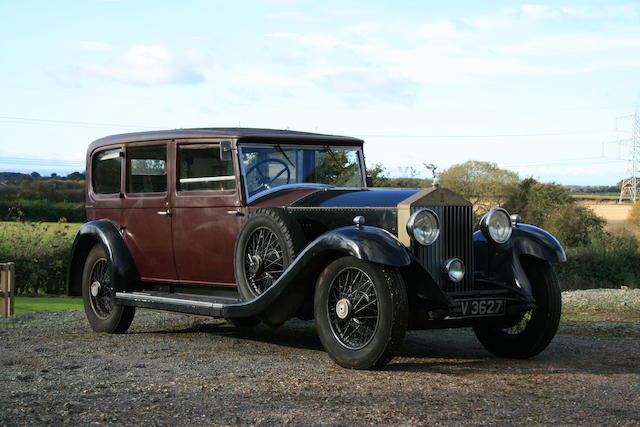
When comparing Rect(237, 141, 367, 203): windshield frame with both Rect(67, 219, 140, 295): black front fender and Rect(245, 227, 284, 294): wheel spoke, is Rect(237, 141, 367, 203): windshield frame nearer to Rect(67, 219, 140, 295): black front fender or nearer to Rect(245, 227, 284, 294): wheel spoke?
Rect(245, 227, 284, 294): wheel spoke

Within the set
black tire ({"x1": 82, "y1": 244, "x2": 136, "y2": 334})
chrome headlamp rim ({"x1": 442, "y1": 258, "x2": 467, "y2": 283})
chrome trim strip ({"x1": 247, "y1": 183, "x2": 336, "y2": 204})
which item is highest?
chrome trim strip ({"x1": 247, "y1": 183, "x2": 336, "y2": 204})

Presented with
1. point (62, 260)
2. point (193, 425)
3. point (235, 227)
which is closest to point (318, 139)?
point (235, 227)

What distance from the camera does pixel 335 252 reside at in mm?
6469

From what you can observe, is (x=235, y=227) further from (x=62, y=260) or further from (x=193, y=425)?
(x=62, y=260)

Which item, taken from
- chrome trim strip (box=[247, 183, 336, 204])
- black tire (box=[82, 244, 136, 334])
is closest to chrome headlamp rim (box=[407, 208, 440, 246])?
chrome trim strip (box=[247, 183, 336, 204])

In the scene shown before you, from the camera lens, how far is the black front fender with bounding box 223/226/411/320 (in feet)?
19.5

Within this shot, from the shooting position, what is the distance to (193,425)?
14.8 feet

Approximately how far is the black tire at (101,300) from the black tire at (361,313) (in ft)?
10.6

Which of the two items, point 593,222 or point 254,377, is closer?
point 254,377

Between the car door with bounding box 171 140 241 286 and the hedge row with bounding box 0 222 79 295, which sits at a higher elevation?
the car door with bounding box 171 140 241 286

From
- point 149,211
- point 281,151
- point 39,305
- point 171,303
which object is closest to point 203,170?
point 281,151

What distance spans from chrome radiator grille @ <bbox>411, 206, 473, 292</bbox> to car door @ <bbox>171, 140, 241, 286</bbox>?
1901mm

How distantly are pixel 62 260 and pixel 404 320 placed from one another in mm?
21542

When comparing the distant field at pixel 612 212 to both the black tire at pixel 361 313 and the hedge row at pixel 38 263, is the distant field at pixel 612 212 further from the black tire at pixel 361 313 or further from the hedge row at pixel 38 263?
the black tire at pixel 361 313
